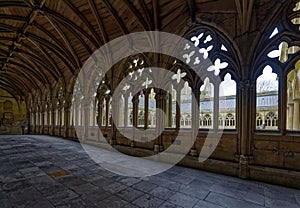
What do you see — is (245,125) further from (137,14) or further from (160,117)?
(137,14)

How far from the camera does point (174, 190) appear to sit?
2.78 meters

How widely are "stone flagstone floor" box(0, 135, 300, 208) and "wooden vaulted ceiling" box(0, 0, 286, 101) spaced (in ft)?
11.7

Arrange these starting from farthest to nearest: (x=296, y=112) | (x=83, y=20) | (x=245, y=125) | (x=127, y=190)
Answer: (x=83, y=20), (x=296, y=112), (x=245, y=125), (x=127, y=190)

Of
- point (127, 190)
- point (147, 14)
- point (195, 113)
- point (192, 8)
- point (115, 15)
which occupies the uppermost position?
point (115, 15)

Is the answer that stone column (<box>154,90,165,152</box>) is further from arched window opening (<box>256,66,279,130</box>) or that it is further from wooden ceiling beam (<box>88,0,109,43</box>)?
wooden ceiling beam (<box>88,0,109,43</box>)

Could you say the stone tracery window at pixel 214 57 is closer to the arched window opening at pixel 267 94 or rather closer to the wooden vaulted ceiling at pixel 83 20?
the wooden vaulted ceiling at pixel 83 20

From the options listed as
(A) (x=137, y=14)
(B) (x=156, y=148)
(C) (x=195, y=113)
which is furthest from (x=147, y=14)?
(B) (x=156, y=148)

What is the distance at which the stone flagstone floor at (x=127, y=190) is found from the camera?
230 centimetres

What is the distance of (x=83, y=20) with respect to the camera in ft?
20.4

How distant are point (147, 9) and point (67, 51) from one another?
5.63 m

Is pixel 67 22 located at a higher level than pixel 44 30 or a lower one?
lower

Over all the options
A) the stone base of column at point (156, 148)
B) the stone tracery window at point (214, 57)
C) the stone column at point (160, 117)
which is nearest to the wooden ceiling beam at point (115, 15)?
the stone tracery window at point (214, 57)

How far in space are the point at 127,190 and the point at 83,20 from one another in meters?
6.31

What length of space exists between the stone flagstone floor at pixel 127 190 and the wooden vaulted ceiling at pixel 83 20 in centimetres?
356
